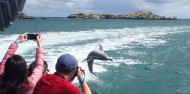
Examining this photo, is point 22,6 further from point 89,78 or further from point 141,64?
point 141,64

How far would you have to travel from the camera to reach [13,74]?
3408 millimetres

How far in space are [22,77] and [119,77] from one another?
43.8 ft

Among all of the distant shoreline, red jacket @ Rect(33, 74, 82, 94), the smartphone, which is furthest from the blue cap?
the distant shoreline

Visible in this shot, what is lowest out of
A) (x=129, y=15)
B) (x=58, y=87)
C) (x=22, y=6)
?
(x=129, y=15)

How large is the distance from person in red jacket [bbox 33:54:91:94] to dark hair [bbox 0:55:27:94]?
18 centimetres

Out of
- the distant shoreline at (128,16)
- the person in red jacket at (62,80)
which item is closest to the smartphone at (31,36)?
the person in red jacket at (62,80)

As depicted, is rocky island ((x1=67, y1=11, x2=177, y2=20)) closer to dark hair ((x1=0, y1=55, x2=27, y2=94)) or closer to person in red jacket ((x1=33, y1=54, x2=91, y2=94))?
person in red jacket ((x1=33, y1=54, x2=91, y2=94))

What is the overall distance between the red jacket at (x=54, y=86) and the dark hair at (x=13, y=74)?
16 cm

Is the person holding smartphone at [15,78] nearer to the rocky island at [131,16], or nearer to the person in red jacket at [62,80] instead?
the person in red jacket at [62,80]

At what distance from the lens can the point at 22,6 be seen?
3.61 meters

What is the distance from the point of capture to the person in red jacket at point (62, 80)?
133 inches

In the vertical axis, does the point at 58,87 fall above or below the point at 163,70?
above

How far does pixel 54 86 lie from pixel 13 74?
358mm

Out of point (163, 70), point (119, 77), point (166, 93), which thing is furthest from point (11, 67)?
point (163, 70)
